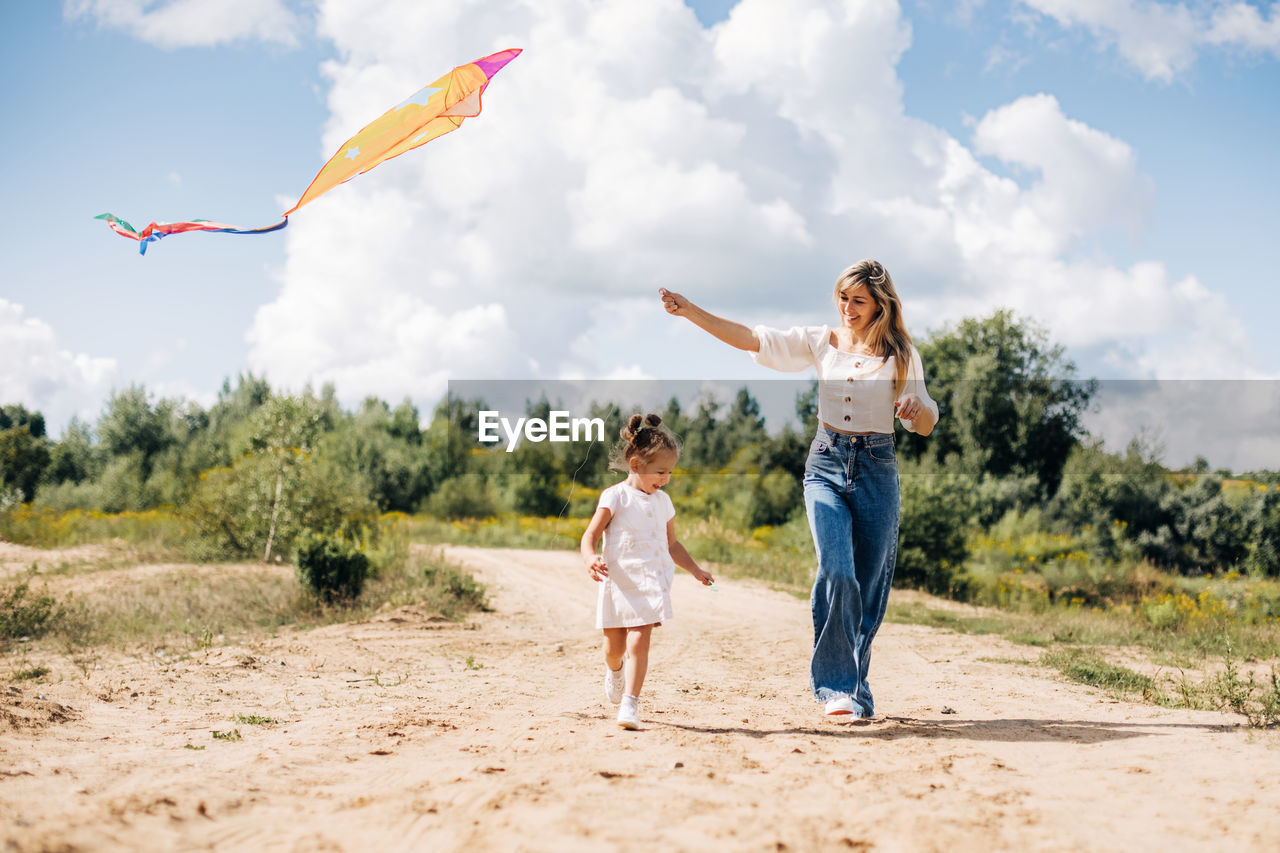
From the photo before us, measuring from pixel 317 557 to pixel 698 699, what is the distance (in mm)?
6504

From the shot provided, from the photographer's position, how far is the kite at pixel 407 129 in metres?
5.53

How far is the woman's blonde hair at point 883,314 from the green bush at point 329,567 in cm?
778

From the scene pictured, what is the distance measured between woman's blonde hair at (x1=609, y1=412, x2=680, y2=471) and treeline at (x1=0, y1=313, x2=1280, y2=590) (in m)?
6.66

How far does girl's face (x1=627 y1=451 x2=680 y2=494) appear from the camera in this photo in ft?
14.8

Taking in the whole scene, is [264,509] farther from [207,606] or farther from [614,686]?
[614,686]

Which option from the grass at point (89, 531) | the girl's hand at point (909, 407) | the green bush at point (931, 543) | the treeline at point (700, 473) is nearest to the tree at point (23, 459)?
the treeline at point (700, 473)

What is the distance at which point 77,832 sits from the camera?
2592 mm

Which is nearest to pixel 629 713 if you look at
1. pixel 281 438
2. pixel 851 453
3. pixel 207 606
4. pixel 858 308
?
pixel 851 453

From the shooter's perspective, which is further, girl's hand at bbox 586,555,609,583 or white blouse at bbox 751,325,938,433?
white blouse at bbox 751,325,938,433

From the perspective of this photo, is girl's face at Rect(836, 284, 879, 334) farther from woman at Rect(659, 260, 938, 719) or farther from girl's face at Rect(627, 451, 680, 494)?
girl's face at Rect(627, 451, 680, 494)

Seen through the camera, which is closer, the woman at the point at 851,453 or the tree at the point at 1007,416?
the woman at the point at 851,453

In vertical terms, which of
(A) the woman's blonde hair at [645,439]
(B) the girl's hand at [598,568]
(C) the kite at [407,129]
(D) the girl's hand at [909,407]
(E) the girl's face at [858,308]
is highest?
(C) the kite at [407,129]

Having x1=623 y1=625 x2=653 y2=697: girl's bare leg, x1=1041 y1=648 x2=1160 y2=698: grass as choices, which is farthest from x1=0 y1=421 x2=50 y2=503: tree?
x1=1041 y1=648 x2=1160 y2=698: grass

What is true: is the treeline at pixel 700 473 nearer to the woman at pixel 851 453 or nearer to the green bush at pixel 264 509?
the green bush at pixel 264 509
